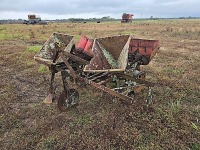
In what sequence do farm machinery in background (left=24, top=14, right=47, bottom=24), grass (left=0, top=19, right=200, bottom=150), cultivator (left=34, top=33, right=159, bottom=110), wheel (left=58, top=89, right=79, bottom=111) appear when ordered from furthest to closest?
farm machinery in background (left=24, top=14, right=47, bottom=24), wheel (left=58, top=89, right=79, bottom=111), cultivator (left=34, top=33, right=159, bottom=110), grass (left=0, top=19, right=200, bottom=150)

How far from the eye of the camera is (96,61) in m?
6.07

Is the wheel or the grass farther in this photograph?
the wheel

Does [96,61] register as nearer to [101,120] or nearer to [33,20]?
[101,120]

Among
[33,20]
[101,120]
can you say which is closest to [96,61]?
[101,120]

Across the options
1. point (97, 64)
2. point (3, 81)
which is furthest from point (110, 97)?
point (3, 81)

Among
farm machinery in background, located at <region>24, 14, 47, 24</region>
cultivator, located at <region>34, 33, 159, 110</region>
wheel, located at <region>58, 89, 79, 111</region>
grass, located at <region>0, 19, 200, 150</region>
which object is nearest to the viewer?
grass, located at <region>0, 19, 200, 150</region>

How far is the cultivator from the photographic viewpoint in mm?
6116

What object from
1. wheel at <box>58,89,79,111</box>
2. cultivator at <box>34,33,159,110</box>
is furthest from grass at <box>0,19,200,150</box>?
cultivator at <box>34,33,159,110</box>

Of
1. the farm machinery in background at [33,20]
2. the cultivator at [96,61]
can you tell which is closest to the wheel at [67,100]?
the cultivator at [96,61]

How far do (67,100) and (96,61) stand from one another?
5.75 ft

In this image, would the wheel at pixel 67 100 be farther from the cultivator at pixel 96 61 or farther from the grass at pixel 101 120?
the grass at pixel 101 120

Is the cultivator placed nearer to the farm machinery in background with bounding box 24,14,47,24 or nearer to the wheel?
the wheel

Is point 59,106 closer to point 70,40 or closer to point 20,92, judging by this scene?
point 70,40

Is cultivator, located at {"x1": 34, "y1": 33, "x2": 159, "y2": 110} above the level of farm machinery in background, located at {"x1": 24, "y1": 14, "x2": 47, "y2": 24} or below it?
above
